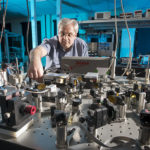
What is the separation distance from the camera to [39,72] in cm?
90

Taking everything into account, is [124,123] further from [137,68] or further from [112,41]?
[112,41]

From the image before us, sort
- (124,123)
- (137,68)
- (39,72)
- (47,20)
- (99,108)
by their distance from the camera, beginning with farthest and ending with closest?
(47,20) → (137,68) → (39,72) → (124,123) → (99,108)

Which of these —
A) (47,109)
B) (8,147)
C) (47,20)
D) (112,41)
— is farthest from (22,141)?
(47,20)

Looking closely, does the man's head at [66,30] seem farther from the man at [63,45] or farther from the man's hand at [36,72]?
the man's hand at [36,72]

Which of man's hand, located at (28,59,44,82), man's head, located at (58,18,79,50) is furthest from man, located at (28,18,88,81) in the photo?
→ man's hand, located at (28,59,44,82)

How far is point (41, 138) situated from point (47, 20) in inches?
218

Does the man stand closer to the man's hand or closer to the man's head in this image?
the man's head

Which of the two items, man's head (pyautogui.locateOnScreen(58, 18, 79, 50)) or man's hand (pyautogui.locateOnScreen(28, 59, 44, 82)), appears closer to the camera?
man's hand (pyautogui.locateOnScreen(28, 59, 44, 82))

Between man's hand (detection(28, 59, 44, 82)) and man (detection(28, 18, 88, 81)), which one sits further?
man (detection(28, 18, 88, 81))

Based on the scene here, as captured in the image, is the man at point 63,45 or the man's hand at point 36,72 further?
the man at point 63,45

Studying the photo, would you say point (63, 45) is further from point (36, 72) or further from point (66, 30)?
point (36, 72)

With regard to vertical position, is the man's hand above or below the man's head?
below

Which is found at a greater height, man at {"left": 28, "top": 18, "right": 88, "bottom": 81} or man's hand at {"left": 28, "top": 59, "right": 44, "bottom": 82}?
man at {"left": 28, "top": 18, "right": 88, "bottom": 81}

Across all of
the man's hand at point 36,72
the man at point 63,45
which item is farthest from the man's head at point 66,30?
the man's hand at point 36,72
